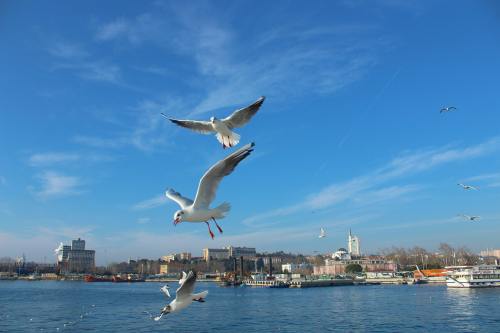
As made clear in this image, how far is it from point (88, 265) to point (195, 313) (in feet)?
563

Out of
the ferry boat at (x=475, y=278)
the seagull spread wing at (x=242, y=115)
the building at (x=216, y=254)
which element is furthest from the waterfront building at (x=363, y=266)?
the seagull spread wing at (x=242, y=115)

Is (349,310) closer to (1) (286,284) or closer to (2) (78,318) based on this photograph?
(2) (78,318)

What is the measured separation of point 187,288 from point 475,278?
238ft

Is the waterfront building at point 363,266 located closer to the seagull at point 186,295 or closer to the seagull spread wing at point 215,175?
the seagull at point 186,295

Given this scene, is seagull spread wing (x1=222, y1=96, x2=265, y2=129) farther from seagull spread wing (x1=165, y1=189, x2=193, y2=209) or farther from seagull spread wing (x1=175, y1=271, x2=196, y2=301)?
seagull spread wing (x1=175, y1=271, x2=196, y2=301)

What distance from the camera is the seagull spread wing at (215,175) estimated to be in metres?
6.13

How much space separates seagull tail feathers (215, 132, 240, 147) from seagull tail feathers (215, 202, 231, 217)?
180cm

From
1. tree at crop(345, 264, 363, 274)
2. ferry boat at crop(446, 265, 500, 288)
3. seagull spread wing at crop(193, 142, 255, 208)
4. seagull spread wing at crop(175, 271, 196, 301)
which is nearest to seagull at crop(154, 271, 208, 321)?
seagull spread wing at crop(175, 271, 196, 301)

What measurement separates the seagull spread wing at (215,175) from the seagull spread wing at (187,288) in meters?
2.02

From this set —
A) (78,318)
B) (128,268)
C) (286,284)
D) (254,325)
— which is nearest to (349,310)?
(254,325)

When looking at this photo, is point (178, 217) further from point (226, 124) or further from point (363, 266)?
point (363, 266)

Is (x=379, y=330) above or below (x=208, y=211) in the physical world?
below

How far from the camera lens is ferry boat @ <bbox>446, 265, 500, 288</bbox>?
68125 millimetres

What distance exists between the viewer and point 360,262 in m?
150
